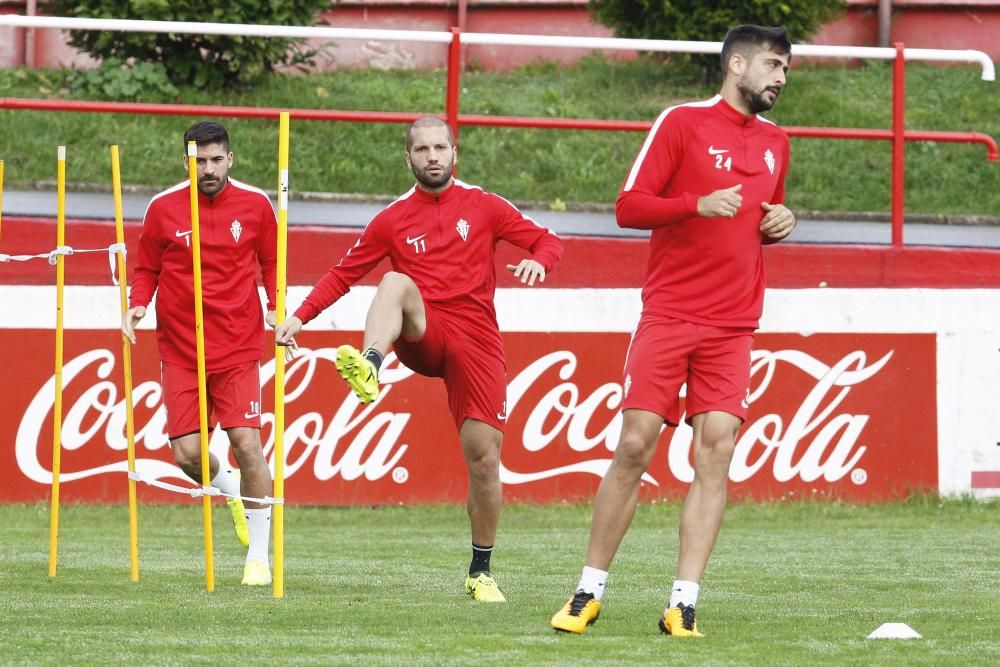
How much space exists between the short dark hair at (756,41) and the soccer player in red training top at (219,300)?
2.78 meters

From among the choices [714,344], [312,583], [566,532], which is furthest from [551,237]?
[566,532]

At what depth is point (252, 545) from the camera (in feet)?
28.7

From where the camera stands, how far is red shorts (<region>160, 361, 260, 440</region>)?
8875mm

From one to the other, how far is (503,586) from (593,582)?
6.10 ft

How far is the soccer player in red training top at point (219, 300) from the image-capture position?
880 cm

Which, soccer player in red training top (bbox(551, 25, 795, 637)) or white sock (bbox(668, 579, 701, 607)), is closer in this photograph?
white sock (bbox(668, 579, 701, 607))

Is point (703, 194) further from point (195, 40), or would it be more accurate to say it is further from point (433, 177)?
point (195, 40)

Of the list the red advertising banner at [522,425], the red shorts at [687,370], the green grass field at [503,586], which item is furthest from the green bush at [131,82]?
the red shorts at [687,370]

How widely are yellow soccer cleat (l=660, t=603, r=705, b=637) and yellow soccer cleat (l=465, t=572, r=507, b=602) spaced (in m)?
1.41

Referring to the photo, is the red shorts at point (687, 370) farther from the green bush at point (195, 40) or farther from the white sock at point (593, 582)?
the green bush at point (195, 40)

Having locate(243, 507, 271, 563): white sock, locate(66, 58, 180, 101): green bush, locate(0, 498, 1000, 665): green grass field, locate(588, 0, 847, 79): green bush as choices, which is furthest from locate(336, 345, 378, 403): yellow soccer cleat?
locate(588, 0, 847, 79): green bush

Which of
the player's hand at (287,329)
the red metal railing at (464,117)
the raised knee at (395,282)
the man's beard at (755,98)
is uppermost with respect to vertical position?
the red metal railing at (464,117)

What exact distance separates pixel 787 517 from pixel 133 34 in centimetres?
887

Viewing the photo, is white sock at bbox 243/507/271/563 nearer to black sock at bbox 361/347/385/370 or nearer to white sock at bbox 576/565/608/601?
black sock at bbox 361/347/385/370
